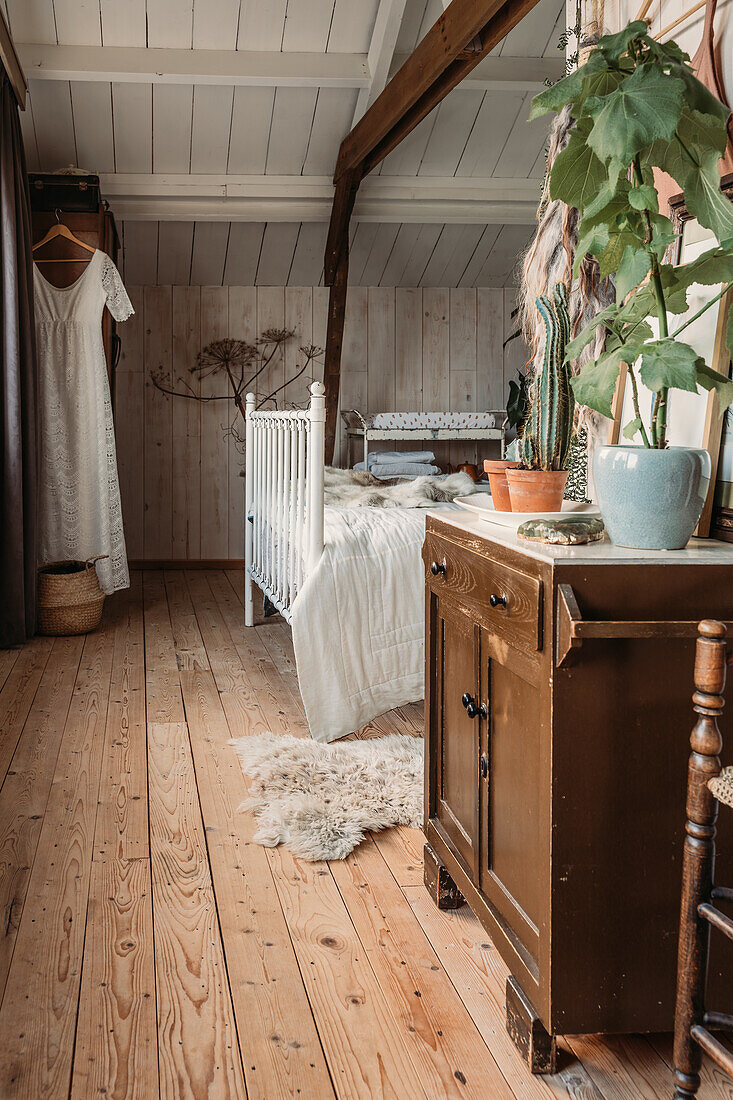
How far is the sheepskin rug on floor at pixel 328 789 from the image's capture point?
2.21 meters

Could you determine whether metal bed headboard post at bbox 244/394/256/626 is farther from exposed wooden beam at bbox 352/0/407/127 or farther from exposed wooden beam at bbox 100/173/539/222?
exposed wooden beam at bbox 352/0/407/127

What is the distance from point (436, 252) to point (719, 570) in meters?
5.03

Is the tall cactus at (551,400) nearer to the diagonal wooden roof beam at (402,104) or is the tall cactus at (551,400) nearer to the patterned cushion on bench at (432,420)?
the diagonal wooden roof beam at (402,104)

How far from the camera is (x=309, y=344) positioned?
6125 mm

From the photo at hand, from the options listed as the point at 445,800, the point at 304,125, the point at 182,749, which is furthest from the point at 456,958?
the point at 304,125

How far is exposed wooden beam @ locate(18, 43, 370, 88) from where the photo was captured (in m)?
4.28

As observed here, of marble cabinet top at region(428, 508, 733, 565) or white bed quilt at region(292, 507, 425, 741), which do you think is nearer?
marble cabinet top at region(428, 508, 733, 565)

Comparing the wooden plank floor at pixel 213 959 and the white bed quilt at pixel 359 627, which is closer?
the wooden plank floor at pixel 213 959

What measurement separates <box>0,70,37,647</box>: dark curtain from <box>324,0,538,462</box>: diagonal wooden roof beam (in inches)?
63.4

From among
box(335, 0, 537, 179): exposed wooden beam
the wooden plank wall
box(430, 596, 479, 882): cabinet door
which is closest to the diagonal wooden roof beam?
box(335, 0, 537, 179): exposed wooden beam

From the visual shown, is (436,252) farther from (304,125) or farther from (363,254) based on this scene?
(304,125)

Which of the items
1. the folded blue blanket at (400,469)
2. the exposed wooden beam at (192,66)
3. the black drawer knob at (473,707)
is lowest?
the black drawer knob at (473,707)

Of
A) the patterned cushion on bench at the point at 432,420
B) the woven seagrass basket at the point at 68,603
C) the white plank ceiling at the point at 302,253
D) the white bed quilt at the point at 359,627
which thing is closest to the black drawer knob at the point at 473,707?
the white bed quilt at the point at 359,627

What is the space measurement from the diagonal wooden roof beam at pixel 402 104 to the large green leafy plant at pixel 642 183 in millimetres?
1997
